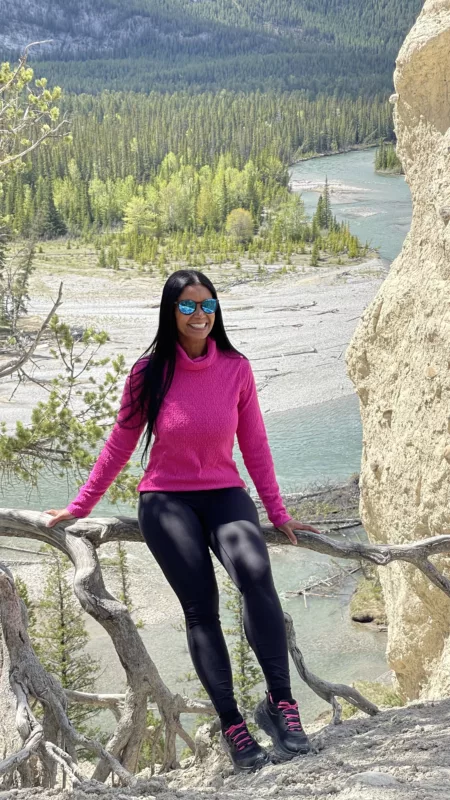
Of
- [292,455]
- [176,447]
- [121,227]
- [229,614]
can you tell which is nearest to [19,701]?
[176,447]

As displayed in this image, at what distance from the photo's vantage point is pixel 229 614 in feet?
50.6

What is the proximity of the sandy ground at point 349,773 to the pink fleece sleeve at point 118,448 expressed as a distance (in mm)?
902

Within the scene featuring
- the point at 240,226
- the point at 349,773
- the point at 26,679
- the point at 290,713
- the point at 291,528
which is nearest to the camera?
the point at 349,773

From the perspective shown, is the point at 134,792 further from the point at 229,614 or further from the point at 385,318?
the point at 229,614

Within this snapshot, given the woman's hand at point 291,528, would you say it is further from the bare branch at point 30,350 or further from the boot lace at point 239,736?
the bare branch at point 30,350

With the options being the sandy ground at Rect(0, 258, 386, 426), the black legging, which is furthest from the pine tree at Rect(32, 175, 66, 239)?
the black legging

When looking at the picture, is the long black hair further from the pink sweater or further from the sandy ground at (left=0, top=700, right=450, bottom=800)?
the sandy ground at (left=0, top=700, right=450, bottom=800)

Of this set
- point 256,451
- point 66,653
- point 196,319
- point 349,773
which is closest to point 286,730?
point 349,773

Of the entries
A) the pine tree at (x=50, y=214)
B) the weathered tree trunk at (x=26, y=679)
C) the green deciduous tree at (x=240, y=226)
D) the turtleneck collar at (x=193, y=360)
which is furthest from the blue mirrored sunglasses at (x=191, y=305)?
the green deciduous tree at (x=240, y=226)

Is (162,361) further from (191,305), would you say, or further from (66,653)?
(66,653)

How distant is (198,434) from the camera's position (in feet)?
9.57

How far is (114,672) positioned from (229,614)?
2475 mm

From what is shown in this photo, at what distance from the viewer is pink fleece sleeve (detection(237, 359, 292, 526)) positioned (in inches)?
121

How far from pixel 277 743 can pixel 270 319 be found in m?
33.2
